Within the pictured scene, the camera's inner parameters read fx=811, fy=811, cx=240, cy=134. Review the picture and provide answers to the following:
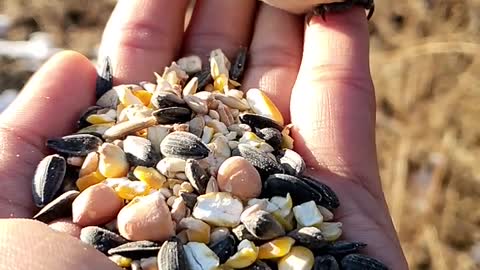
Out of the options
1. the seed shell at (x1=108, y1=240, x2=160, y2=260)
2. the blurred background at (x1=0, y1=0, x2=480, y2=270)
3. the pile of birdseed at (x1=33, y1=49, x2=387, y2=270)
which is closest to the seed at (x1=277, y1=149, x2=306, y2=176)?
the pile of birdseed at (x1=33, y1=49, x2=387, y2=270)

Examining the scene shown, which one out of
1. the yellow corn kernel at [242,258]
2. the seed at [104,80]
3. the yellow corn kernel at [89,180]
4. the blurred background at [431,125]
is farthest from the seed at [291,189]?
the blurred background at [431,125]

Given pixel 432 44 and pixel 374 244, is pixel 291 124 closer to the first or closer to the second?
pixel 374 244

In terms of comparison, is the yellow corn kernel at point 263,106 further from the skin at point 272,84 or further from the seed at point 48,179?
the seed at point 48,179

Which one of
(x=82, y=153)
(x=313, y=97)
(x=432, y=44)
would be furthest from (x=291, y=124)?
(x=432, y=44)

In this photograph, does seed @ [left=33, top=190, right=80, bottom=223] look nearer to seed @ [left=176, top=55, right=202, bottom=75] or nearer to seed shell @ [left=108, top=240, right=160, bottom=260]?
seed shell @ [left=108, top=240, right=160, bottom=260]

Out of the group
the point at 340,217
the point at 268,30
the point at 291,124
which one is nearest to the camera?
the point at 340,217
